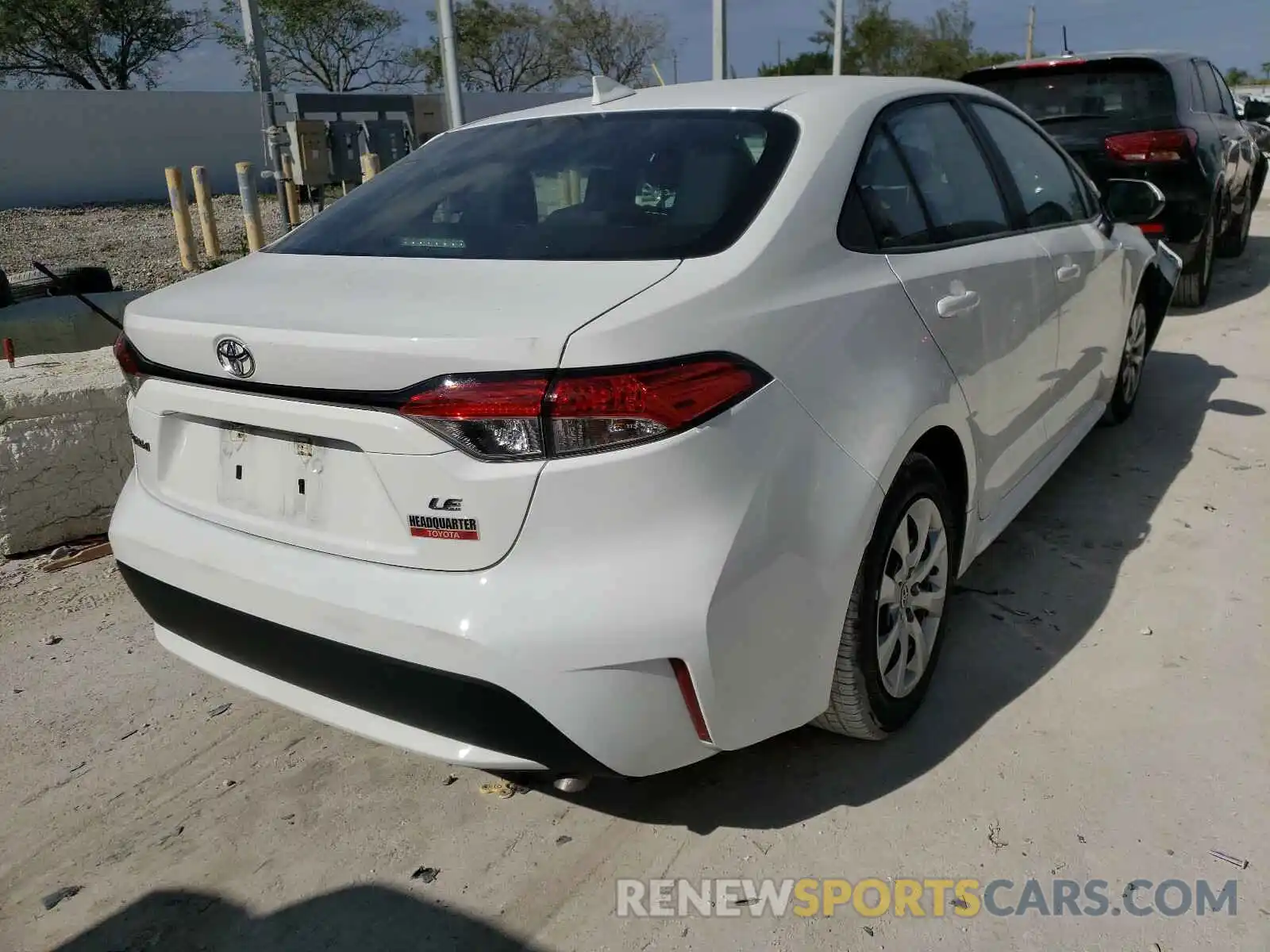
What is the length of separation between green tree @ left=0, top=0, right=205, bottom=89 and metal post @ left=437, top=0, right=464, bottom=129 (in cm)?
2587

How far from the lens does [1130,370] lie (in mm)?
4789

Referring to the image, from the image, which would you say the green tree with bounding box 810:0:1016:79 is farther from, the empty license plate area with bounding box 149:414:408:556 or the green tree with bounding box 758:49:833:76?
the empty license plate area with bounding box 149:414:408:556

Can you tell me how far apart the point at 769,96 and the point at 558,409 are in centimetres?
136

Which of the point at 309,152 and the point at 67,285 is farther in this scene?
the point at 309,152

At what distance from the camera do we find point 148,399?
2.29 metres

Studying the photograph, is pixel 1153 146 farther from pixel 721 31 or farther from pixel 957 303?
pixel 721 31

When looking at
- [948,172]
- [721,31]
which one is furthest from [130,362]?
[721,31]

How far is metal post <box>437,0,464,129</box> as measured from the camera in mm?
9484

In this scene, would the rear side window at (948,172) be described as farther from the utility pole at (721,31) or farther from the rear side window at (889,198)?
the utility pole at (721,31)

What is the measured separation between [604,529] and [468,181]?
132 centimetres

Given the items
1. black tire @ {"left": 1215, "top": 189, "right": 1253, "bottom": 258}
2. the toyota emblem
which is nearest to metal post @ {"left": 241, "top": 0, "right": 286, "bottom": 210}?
the toyota emblem

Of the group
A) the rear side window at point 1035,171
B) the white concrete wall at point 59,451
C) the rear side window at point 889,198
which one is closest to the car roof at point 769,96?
the rear side window at point 889,198

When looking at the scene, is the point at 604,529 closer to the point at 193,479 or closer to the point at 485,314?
the point at 485,314

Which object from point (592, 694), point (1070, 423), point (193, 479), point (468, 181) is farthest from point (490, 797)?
point (1070, 423)
